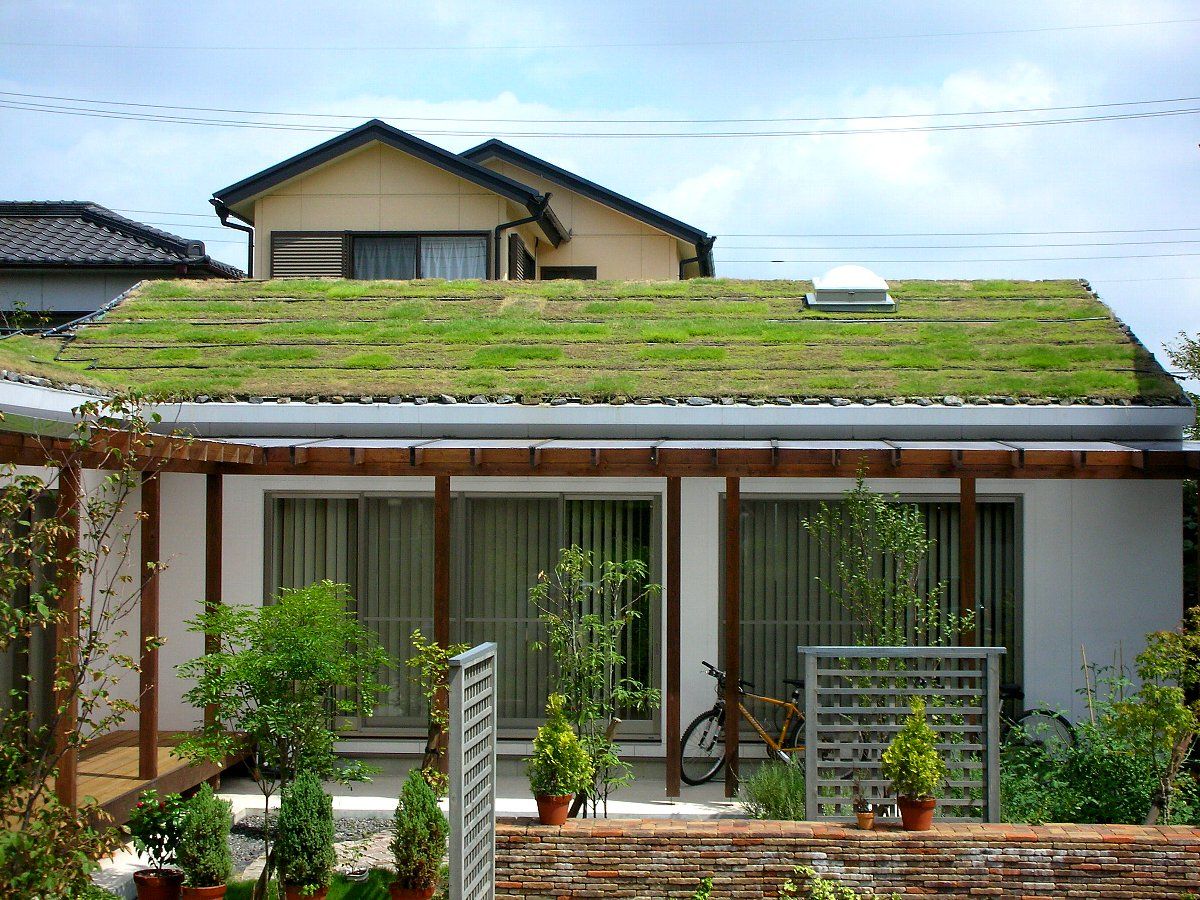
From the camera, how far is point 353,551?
13031 mm

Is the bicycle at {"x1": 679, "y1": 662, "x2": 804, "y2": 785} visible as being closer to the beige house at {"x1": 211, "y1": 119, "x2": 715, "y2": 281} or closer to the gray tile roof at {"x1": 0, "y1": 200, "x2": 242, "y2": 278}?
the beige house at {"x1": 211, "y1": 119, "x2": 715, "y2": 281}

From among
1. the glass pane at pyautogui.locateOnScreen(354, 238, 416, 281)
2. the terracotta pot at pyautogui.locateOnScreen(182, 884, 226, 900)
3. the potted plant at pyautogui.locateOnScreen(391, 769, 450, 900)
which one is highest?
the glass pane at pyautogui.locateOnScreen(354, 238, 416, 281)

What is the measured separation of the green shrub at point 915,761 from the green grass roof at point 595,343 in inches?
184

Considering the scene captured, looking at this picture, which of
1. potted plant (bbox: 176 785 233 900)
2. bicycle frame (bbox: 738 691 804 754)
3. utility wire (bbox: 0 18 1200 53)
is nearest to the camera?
potted plant (bbox: 176 785 233 900)

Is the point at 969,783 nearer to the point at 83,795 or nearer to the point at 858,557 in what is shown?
the point at 858,557

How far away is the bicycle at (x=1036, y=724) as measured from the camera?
1127cm

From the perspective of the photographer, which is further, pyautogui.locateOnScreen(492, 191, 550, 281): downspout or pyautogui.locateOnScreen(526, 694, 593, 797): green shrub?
pyautogui.locateOnScreen(492, 191, 550, 281): downspout

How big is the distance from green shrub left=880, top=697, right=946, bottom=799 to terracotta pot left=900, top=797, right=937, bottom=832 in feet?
0.13

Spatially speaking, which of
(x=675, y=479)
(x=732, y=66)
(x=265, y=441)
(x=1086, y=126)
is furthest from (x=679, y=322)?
(x=1086, y=126)

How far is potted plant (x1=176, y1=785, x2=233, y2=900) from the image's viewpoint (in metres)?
8.33

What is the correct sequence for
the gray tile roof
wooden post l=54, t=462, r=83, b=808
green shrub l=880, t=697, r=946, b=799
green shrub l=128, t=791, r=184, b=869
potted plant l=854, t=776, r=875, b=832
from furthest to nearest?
the gray tile roof < potted plant l=854, t=776, r=875, b=832 < green shrub l=880, t=697, r=946, b=799 < green shrub l=128, t=791, r=184, b=869 < wooden post l=54, t=462, r=83, b=808

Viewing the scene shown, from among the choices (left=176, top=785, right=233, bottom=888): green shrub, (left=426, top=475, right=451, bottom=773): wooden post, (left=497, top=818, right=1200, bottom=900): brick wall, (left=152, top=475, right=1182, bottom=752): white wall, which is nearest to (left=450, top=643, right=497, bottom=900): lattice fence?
(left=497, top=818, right=1200, bottom=900): brick wall

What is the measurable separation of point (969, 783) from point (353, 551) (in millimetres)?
6860

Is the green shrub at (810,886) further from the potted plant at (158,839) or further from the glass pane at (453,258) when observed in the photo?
the glass pane at (453,258)
